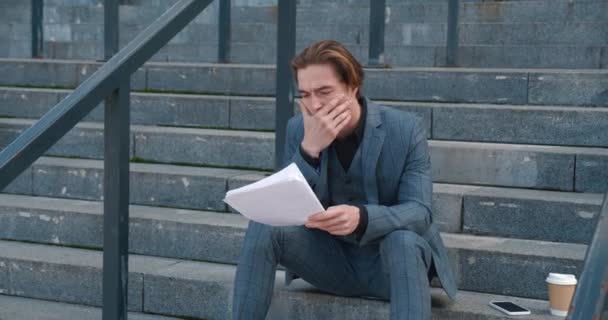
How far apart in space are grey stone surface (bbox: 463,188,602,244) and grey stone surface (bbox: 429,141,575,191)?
11cm

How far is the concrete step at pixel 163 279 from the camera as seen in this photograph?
3.52 m

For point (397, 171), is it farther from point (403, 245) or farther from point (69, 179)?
point (69, 179)

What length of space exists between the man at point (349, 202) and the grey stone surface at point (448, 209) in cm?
59

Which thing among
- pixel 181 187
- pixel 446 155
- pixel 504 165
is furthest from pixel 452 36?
pixel 181 187

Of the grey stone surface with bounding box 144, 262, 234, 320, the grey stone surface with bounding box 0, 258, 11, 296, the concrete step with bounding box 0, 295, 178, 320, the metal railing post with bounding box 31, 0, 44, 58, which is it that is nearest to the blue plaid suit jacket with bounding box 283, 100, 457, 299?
the grey stone surface with bounding box 144, 262, 234, 320

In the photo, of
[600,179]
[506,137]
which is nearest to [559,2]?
[506,137]

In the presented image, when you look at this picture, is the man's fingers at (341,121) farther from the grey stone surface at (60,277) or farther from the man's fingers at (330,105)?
the grey stone surface at (60,277)

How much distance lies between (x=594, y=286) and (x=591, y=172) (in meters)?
2.19

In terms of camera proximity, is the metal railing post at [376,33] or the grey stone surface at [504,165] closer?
the grey stone surface at [504,165]

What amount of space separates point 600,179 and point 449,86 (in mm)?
1008

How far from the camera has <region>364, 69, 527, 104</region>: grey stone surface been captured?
15.0 feet

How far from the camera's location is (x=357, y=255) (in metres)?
3.32

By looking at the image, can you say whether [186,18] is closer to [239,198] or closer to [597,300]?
[239,198]

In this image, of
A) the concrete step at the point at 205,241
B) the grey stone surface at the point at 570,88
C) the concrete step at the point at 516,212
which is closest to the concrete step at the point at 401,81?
the grey stone surface at the point at 570,88
